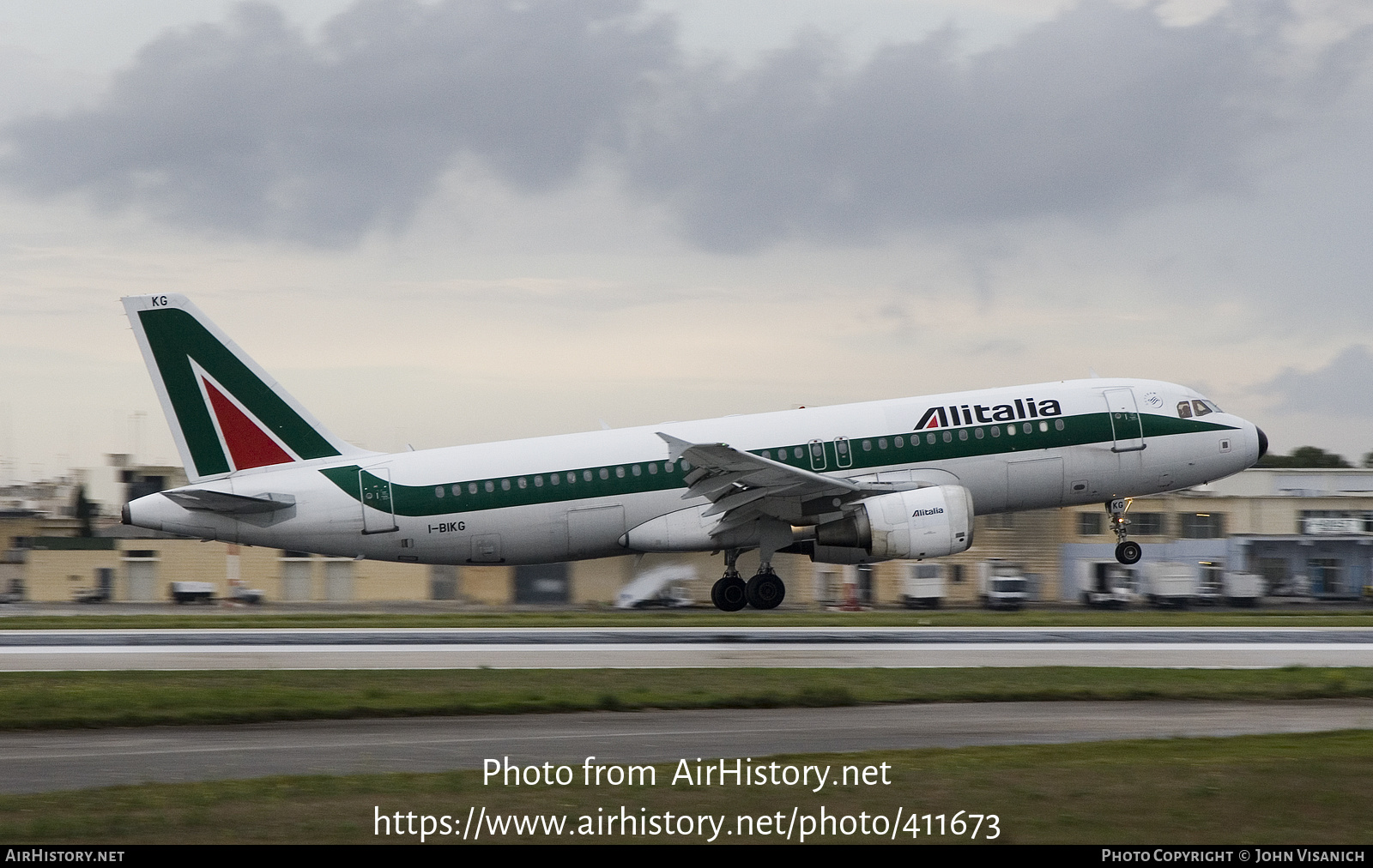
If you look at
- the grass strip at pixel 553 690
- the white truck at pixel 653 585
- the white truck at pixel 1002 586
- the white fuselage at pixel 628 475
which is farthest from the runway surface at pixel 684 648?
the white truck at pixel 1002 586

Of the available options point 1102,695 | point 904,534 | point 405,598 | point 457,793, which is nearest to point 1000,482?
point 904,534

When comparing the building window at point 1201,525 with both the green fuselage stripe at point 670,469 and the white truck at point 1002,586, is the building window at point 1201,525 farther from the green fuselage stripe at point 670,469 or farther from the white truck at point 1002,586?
the green fuselage stripe at point 670,469

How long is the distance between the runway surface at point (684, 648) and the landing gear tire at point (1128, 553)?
8.61ft

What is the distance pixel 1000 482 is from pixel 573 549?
10.0 meters

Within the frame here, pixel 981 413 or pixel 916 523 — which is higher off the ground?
pixel 981 413

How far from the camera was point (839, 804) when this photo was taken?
1066 centimetres

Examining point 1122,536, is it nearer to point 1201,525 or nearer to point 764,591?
point 764,591

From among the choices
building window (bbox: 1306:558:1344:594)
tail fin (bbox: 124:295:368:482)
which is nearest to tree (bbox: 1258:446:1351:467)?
building window (bbox: 1306:558:1344:594)

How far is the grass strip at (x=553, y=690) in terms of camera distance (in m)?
17.2

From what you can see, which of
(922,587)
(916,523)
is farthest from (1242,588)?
(916,523)

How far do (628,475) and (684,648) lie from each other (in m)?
7.96

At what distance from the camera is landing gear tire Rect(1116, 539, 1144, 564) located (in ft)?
104
